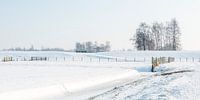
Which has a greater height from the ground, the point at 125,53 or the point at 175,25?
the point at 175,25

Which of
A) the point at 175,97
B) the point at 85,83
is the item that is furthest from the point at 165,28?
the point at 175,97

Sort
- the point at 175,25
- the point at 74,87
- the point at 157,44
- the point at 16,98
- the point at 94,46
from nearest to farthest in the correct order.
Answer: the point at 16,98 < the point at 74,87 < the point at 175,25 < the point at 157,44 < the point at 94,46

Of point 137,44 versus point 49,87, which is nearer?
point 49,87

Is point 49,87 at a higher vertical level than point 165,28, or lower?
lower

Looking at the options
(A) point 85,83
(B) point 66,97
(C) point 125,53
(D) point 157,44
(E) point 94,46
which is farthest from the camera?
(E) point 94,46

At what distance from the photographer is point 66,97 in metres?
18.8

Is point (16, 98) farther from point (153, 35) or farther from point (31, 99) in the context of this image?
point (153, 35)

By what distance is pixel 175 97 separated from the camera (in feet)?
43.4

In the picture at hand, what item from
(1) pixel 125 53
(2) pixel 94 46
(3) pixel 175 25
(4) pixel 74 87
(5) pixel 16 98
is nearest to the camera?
(5) pixel 16 98

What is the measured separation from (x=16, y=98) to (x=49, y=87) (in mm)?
3760

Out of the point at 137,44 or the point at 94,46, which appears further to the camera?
the point at 94,46

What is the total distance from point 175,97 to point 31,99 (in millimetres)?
6833

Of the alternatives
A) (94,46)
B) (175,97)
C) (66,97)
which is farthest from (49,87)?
(94,46)

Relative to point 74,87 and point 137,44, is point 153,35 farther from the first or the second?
point 74,87
